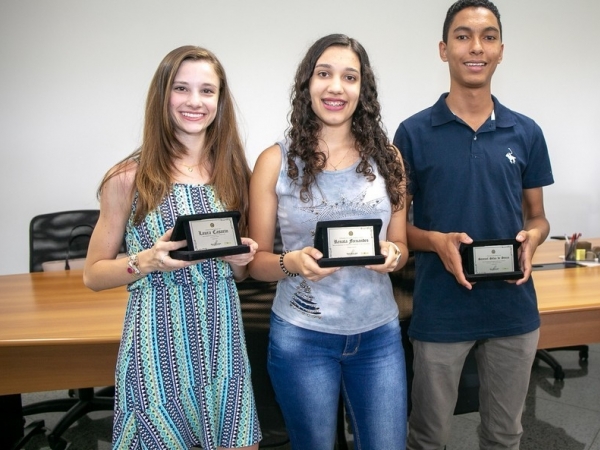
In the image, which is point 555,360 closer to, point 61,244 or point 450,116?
point 450,116

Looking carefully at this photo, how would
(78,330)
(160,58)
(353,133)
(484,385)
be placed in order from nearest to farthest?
1. (353,133)
2. (484,385)
3. (78,330)
4. (160,58)

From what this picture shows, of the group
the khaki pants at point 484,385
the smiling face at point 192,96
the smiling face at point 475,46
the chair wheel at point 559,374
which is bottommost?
the chair wheel at point 559,374

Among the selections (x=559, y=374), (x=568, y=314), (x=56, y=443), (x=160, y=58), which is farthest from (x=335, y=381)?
(x=160, y=58)

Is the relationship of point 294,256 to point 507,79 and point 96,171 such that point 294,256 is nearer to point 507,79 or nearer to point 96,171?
point 96,171

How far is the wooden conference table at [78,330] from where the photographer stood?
1.84 m

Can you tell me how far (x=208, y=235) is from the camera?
4.27ft

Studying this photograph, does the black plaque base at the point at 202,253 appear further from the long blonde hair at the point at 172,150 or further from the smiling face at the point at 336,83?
the smiling face at the point at 336,83

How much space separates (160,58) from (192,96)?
2893mm

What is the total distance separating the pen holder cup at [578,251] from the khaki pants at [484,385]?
1.35 meters

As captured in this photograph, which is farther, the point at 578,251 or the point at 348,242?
the point at 578,251

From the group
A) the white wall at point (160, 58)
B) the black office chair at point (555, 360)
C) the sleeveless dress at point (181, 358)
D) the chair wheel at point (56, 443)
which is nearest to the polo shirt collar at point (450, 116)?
the sleeveless dress at point (181, 358)

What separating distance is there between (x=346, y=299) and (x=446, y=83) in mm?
3570

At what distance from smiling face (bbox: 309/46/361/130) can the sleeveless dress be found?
1.21ft

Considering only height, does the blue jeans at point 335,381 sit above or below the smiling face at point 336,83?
below
